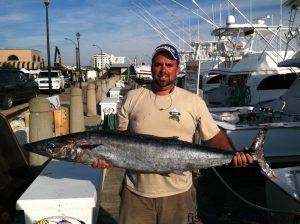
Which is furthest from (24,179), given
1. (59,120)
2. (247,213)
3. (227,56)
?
(227,56)

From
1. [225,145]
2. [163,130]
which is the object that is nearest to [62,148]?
[163,130]

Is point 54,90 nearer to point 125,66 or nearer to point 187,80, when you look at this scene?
point 187,80

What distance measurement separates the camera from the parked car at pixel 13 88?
647 inches

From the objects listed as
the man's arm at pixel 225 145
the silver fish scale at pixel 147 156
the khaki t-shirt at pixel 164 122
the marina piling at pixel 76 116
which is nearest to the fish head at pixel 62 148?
the silver fish scale at pixel 147 156

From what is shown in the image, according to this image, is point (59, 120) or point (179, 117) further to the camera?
point (59, 120)

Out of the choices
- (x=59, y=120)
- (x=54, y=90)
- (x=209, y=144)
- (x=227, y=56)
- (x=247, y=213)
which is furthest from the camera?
(x=54, y=90)

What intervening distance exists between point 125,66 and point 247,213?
2799 inches

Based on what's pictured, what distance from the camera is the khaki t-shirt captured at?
9.04ft

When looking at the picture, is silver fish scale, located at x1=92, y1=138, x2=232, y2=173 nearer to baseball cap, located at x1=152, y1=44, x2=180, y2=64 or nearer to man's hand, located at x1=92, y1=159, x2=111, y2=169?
man's hand, located at x1=92, y1=159, x2=111, y2=169

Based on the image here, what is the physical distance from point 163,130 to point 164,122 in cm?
6

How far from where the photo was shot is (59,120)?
28.8ft

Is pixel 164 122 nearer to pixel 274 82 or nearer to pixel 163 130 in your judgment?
pixel 163 130

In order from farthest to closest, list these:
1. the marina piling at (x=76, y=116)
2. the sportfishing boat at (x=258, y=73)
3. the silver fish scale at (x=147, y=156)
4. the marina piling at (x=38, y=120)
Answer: the sportfishing boat at (x=258, y=73) < the marina piling at (x=76, y=116) < the marina piling at (x=38, y=120) < the silver fish scale at (x=147, y=156)

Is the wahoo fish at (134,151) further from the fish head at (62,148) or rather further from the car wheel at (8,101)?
the car wheel at (8,101)
